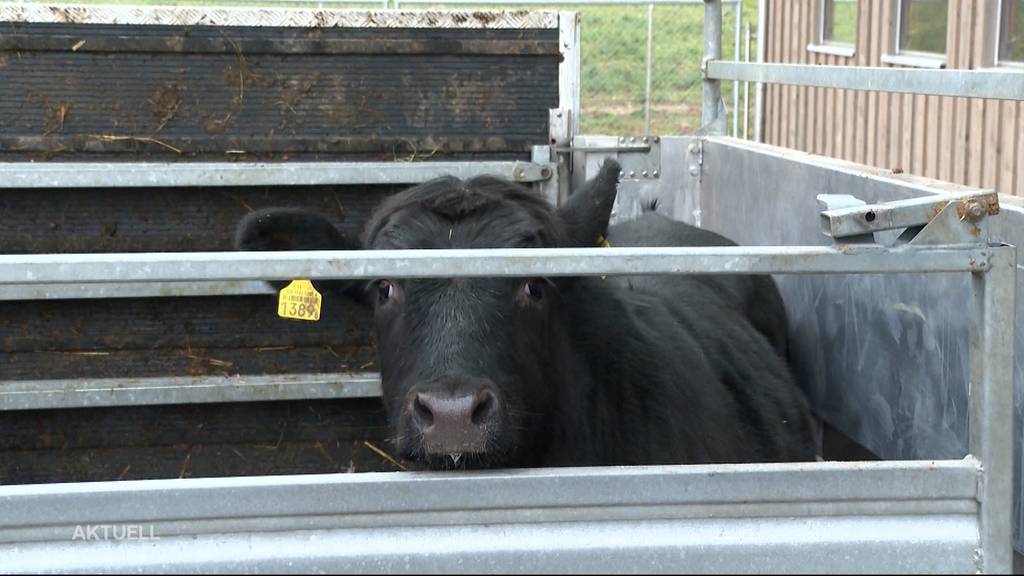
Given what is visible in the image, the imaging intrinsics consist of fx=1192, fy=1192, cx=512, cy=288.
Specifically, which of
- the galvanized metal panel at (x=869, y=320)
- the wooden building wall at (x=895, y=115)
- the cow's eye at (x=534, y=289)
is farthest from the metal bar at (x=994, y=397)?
the wooden building wall at (x=895, y=115)

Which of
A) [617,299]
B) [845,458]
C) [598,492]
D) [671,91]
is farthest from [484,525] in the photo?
[671,91]

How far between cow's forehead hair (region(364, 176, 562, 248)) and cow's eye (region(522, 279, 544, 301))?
12 cm

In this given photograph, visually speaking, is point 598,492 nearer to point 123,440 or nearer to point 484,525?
point 484,525

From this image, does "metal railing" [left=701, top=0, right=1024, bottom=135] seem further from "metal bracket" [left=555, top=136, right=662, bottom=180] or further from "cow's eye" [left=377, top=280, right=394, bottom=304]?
"cow's eye" [left=377, top=280, right=394, bottom=304]

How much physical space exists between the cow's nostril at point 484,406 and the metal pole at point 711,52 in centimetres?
315

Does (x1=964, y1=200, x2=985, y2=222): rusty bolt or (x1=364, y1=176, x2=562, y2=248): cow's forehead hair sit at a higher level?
(x1=964, y1=200, x2=985, y2=222): rusty bolt

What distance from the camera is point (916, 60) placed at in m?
10.2

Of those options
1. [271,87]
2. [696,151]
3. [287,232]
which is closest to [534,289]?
[287,232]

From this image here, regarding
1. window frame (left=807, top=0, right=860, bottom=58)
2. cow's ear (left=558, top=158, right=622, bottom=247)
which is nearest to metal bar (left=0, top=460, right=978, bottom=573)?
cow's ear (left=558, top=158, right=622, bottom=247)

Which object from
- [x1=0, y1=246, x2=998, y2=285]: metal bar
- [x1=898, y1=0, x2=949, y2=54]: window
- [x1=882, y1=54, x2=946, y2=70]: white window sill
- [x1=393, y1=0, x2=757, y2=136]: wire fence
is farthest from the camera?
[x1=393, y1=0, x2=757, y2=136]: wire fence

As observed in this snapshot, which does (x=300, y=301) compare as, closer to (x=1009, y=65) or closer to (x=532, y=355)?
(x=532, y=355)

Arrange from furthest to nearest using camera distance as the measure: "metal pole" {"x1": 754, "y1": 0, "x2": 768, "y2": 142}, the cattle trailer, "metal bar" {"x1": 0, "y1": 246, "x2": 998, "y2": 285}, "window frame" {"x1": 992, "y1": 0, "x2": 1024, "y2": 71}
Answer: "metal pole" {"x1": 754, "y1": 0, "x2": 768, "y2": 142}, "window frame" {"x1": 992, "y1": 0, "x2": 1024, "y2": 71}, the cattle trailer, "metal bar" {"x1": 0, "y1": 246, "x2": 998, "y2": 285}

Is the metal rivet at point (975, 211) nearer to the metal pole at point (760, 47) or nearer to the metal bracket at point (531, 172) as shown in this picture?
the metal bracket at point (531, 172)

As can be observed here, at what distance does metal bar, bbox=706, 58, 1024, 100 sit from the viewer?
2.75 metres
